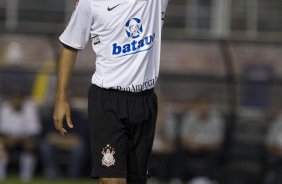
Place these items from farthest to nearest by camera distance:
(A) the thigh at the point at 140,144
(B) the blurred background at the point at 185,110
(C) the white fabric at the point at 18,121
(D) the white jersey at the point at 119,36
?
1. (C) the white fabric at the point at 18,121
2. (B) the blurred background at the point at 185,110
3. (A) the thigh at the point at 140,144
4. (D) the white jersey at the point at 119,36

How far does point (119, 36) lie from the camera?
19.3 feet

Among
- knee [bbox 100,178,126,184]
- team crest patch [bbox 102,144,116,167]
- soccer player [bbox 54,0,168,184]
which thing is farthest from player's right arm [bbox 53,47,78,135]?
knee [bbox 100,178,126,184]

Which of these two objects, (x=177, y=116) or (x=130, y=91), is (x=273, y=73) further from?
(x=130, y=91)

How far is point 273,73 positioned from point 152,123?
6773mm

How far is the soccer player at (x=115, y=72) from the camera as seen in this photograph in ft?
19.2

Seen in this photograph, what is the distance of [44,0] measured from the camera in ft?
58.4

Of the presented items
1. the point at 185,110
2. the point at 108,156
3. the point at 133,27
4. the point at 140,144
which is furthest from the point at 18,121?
the point at 133,27

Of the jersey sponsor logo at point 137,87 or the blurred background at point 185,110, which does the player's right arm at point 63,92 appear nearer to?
the jersey sponsor logo at point 137,87

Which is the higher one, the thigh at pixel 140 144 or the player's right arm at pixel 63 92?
the player's right arm at pixel 63 92

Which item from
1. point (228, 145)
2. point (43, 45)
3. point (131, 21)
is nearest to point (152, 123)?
point (131, 21)

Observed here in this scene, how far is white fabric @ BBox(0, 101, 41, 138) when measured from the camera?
12.8m

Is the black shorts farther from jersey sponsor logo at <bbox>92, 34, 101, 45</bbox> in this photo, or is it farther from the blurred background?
the blurred background

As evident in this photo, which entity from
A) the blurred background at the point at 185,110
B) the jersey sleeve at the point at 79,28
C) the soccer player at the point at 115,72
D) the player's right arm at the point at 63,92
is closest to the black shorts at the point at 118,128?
the soccer player at the point at 115,72

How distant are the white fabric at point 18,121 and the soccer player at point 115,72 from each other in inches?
272
